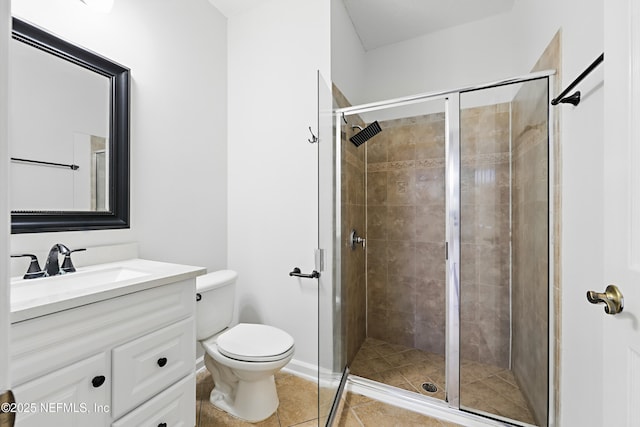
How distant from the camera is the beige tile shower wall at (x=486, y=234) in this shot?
5.60 ft

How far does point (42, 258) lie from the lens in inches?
46.5

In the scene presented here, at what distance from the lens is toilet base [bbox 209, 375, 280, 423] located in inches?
58.6

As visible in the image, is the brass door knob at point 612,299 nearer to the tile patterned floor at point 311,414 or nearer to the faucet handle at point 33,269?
the tile patterned floor at point 311,414

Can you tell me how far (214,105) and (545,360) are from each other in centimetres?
253

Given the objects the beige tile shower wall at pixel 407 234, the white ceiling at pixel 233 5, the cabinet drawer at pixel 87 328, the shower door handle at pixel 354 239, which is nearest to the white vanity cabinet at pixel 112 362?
the cabinet drawer at pixel 87 328

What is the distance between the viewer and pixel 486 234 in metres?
1.80

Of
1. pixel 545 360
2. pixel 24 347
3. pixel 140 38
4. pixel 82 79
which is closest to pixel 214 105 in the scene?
pixel 140 38

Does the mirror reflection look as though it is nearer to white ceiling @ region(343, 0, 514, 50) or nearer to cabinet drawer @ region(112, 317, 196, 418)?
cabinet drawer @ region(112, 317, 196, 418)

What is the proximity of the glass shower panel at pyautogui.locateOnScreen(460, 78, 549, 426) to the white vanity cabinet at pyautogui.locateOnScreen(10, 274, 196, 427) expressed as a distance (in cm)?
148

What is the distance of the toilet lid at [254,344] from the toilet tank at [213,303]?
0.09 meters

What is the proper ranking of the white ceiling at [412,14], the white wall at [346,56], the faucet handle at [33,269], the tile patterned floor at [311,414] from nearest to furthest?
the faucet handle at [33,269]
the tile patterned floor at [311,414]
the white wall at [346,56]
the white ceiling at [412,14]

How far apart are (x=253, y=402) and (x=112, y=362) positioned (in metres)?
0.86

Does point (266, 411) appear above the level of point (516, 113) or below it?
below

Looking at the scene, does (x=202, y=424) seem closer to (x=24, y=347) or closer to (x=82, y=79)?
(x=24, y=347)
